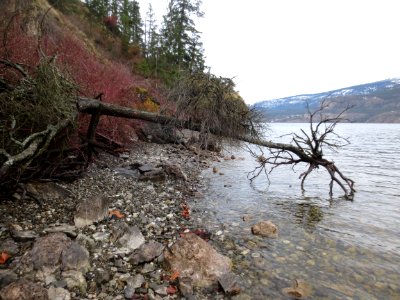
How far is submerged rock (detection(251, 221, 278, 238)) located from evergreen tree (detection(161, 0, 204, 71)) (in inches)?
1116

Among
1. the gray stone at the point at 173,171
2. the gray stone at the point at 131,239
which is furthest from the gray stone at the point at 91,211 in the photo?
the gray stone at the point at 173,171

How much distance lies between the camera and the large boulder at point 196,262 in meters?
4.36

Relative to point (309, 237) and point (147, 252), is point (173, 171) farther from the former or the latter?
point (147, 252)

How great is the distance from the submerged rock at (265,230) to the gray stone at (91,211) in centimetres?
317

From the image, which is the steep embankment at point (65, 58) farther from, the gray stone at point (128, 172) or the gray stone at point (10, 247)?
the gray stone at point (10, 247)

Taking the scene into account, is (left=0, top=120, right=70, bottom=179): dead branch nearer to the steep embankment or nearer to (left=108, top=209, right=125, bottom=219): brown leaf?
(left=108, top=209, right=125, bottom=219): brown leaf

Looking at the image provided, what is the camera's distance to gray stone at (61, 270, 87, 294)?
12.4 feet

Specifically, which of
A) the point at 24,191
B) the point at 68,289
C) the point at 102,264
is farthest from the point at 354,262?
the point at 24,191

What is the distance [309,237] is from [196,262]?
3.11 meters

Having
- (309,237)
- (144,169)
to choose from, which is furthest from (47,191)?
(309,237)

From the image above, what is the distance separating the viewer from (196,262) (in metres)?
4.56

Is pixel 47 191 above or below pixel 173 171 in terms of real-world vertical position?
above

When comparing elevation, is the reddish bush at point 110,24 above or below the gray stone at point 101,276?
above

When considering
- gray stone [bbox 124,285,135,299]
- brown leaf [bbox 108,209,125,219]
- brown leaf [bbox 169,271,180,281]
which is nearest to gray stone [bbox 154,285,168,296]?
brown leaf [bbox 169,271,180,281]
